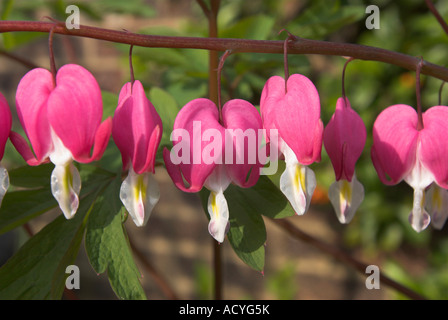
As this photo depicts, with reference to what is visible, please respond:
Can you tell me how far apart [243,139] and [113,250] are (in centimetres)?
23

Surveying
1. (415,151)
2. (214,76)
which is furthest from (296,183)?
(214,76)

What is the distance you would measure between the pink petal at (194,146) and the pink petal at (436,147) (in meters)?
0.26

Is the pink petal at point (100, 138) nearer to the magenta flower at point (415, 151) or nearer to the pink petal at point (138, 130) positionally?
the pink petal at point (138, 130)

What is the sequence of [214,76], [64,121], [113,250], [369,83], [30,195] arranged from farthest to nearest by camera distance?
[369,83] → [214,76] → [30,195] → [113,250] → [64,121]

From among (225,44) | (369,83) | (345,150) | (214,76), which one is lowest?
(345,150)

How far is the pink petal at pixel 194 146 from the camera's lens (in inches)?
23.4

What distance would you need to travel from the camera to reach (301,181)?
2.05ft

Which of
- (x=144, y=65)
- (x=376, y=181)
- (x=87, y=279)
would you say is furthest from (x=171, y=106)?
(x=87, y=279)

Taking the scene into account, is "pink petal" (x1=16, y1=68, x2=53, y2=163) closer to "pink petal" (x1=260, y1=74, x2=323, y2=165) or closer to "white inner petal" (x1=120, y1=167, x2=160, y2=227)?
"white inner petal" (x1=120, y1=167, x2=160, y2=227)

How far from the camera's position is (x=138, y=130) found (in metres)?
0.59

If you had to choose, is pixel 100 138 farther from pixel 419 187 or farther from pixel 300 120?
pixel 419 187

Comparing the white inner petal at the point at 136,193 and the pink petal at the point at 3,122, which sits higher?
the pink petal at the point at 3,122

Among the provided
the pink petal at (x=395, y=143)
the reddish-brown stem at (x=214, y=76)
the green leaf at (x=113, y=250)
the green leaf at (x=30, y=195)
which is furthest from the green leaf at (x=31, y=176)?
the pink petal at (x=395, y=143)

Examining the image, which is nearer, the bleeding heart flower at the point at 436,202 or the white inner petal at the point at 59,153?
the white inner petal at the point at 59,153
